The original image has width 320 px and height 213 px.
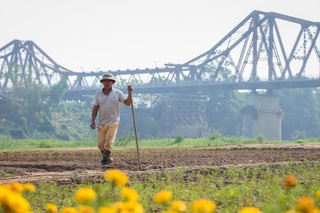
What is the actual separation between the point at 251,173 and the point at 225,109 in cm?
7331

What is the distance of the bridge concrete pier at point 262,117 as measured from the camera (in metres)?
66.0

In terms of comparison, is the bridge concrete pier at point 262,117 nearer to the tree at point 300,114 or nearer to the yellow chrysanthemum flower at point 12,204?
the tree at point 300,114

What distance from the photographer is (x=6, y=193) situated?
2.99 meters

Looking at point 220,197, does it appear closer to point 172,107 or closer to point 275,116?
point 275,116

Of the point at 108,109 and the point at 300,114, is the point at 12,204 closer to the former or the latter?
the point at 108,109

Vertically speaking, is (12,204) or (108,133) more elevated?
(12,204)

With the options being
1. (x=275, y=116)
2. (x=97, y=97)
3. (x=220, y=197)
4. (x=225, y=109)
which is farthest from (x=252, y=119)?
(x=220, y=197)

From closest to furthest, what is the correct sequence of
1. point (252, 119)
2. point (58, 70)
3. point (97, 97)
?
point (97, 97), point (252, 119), point (58, 70)

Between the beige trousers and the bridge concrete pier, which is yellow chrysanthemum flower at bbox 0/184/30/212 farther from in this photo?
the bridge concrete pier

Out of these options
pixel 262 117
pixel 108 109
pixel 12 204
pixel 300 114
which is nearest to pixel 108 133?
pixel 108 109

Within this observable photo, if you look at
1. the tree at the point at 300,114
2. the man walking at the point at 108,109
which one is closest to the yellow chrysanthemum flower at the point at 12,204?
the man walking at the point at 108,109

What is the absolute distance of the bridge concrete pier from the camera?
6600cm

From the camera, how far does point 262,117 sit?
216 feet

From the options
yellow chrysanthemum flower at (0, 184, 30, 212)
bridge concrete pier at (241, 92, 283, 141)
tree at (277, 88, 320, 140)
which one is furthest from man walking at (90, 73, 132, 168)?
tree at (277, 88, 320, 140)
